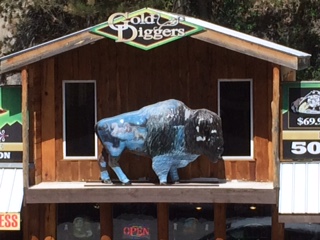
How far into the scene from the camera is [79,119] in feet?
45.3

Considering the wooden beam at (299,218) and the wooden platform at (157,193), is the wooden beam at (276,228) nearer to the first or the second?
the wooden platform at (157,193)

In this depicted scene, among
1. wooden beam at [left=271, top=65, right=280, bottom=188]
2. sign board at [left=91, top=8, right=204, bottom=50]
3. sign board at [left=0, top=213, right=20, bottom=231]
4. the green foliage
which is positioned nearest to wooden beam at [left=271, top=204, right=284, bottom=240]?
wooden beam at [left=271, top=65, right=280, bottom=188]

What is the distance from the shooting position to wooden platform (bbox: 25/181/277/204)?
12.8 metres

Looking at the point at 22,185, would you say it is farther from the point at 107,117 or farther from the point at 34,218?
the point at 107,117

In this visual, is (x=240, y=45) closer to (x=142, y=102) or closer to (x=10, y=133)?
(x=142, y=102)

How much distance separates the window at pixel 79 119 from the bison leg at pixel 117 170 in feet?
1.81

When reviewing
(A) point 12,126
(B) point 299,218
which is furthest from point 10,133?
(B) point 299,218

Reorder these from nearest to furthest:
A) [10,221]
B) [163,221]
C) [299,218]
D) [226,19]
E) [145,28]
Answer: [145,28] → [299,218] → [10,221] → [163,221] → [226,19]

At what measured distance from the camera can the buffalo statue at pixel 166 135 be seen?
1307 cm

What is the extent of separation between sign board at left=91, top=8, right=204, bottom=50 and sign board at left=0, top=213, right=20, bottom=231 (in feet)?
10.4

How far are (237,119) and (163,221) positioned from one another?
202cm

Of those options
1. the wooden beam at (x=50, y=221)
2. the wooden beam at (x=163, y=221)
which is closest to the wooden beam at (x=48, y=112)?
the wooden beam at (x=50, y=221)

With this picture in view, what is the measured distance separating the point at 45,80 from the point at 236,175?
3.37m

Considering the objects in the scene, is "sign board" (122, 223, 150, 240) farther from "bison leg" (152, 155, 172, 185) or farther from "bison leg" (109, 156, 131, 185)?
"bison leg" (152, 155, 172, 185)
